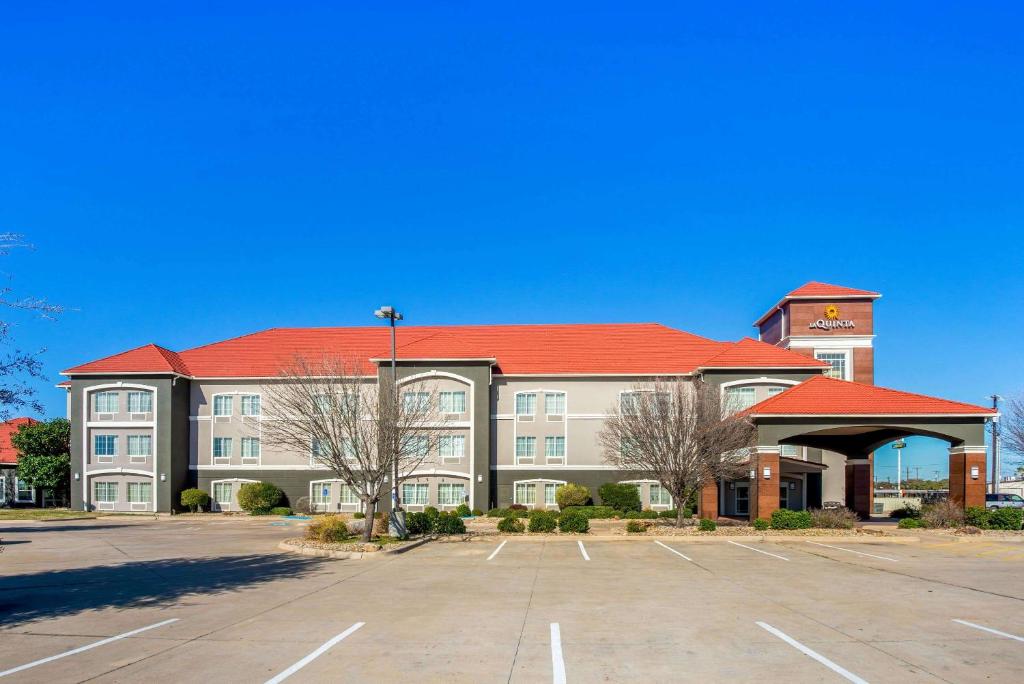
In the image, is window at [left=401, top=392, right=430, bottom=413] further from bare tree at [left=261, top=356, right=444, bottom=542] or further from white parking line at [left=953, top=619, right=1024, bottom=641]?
white parking line at [left=953, top=619, right=1024, bottom=641]

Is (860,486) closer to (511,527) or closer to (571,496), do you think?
(571,496)

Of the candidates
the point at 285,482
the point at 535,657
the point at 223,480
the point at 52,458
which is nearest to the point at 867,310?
the point at 285,482

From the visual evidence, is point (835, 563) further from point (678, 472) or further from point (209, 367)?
point (209, 367)

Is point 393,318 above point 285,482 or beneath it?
above

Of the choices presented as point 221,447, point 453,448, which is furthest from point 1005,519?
point 221,447

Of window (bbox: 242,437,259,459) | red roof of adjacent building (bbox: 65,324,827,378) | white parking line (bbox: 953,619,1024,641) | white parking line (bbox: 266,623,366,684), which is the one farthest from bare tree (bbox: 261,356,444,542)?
window (bbox: 242,437,259,459)

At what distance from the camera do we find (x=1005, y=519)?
1198 inches

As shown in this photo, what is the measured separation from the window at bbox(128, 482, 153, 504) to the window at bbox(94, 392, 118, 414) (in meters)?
4.42

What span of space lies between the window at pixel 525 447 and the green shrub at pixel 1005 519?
22.3 metres

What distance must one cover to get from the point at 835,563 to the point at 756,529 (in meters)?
9.40

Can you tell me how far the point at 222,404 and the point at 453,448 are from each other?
14268 millimetres

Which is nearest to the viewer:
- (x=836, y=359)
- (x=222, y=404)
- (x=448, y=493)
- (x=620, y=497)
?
(x=620, y=497)

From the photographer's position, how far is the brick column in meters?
32.0

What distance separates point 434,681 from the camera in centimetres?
948
